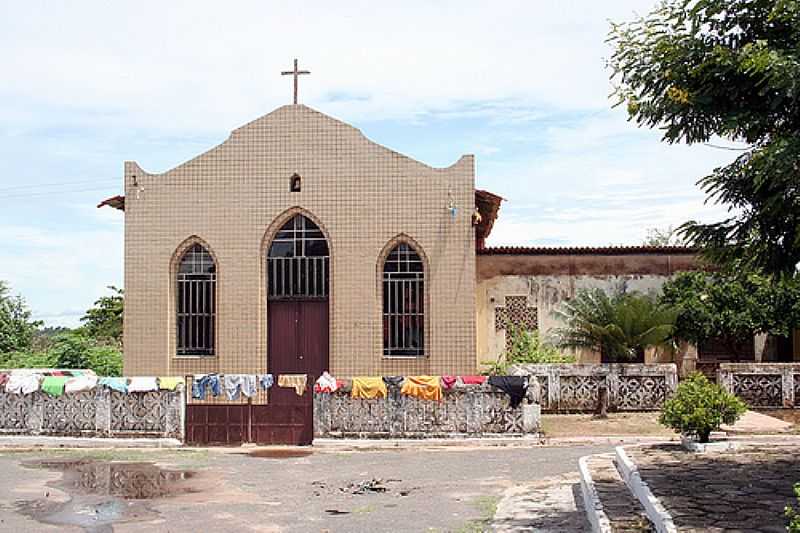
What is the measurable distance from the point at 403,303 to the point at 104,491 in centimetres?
981

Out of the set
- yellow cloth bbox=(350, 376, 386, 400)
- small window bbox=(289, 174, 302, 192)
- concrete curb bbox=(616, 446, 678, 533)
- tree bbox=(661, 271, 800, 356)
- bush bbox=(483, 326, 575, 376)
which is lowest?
concrete curb bbox=(616, 446, 678, 533)

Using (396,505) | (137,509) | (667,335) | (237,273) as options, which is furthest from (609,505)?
(237,273)

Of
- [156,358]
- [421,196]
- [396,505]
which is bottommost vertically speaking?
[396,505]

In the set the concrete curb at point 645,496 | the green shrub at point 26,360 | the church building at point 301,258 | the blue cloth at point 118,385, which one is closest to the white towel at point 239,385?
the blue cloth at point 118,385

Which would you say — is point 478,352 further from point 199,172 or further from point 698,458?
point 698,458

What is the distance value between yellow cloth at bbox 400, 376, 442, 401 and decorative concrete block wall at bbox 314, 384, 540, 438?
14cm

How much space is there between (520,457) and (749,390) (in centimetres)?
748

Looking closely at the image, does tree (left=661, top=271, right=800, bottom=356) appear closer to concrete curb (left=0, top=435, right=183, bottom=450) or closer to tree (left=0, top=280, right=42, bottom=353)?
concrete curb (left=0, top=435, right=183, bottom=450)

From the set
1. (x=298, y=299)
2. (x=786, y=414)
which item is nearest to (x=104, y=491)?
(x=298, y=299)

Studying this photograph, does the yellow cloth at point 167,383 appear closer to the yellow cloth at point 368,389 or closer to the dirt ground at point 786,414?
the yellow cloth at point 368,389

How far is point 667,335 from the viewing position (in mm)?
22656

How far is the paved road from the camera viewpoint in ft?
39.7

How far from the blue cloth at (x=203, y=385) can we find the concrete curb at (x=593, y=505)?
8.39 meters

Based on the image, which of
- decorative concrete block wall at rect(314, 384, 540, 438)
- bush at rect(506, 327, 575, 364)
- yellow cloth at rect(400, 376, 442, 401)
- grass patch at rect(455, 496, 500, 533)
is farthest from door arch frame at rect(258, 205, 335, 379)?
grass patch at rect(455, 496, 500, 533)
